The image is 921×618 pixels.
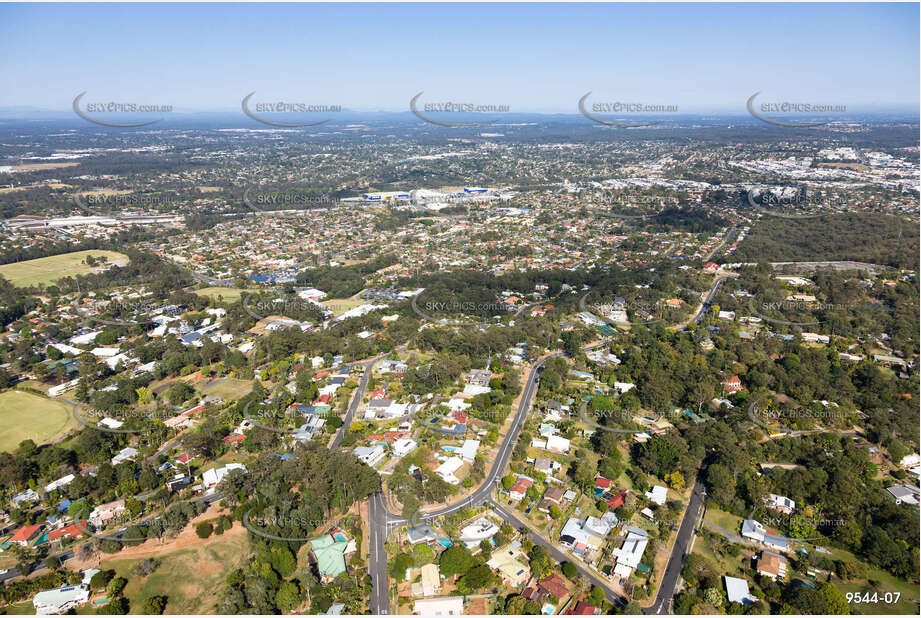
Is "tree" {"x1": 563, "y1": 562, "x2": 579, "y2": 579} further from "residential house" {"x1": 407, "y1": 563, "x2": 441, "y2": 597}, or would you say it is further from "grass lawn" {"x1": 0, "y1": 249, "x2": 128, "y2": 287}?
"grass lawn" {"x1": 0, "y1": 249, "x2": 128, "y2": 287}

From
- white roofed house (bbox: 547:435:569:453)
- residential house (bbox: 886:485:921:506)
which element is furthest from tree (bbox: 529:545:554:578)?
residential house (bbox: 886:485:921:506)

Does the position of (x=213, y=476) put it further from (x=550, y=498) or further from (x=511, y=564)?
(x=550, y=498)

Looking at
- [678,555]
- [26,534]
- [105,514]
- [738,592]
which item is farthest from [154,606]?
[738,592]

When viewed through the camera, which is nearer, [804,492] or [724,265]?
[804,492]

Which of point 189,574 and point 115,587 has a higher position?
point 115,587

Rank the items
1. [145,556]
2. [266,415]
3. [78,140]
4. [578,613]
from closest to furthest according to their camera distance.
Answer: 1. [578,613]
2. [145,556]
3. [266,415]
4. [78,140]

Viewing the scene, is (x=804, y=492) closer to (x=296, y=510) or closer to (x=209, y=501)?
(x=296, y=510)

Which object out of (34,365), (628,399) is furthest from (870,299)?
(34,365)

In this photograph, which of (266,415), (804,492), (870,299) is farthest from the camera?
(870,299)
